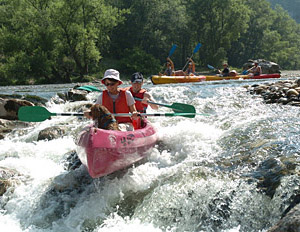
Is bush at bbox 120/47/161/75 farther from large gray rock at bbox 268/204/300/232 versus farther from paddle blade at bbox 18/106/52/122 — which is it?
large gray rock at bbox 268/204/300/232

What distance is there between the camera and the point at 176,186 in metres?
3.79

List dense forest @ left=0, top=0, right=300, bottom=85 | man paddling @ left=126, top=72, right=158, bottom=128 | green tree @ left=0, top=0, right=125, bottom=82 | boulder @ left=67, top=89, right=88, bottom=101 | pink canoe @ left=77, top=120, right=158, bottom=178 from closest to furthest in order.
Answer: pink canoe @ left=77, top=120, right=158, bottom=178, man paddling @ left=126, top=72, right=158, bottom=128, boulder @ left=67, top=89, right=88, bottom=101, green tree @ left=0, top=0, right=125, bottom=82, dense forest @ left=0, top=0, right=300, bottom=85

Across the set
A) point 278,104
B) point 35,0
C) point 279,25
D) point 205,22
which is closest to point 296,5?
point 279,25

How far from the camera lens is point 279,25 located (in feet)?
187

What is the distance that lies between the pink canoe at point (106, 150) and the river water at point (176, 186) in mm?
260

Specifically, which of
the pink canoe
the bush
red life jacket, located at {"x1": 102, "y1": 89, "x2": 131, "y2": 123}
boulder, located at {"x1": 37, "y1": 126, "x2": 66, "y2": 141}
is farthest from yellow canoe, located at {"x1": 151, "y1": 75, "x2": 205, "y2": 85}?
the bush

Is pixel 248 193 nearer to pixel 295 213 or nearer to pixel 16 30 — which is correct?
pixel 295 213

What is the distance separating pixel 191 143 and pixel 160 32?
31.7 metres

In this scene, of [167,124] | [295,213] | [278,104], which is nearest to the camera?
[295,213]

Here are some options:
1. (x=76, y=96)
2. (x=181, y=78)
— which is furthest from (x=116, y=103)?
(x=181, y=78)

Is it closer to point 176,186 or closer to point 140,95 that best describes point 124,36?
point 140,95

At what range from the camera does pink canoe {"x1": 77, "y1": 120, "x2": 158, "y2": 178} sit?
148 inches

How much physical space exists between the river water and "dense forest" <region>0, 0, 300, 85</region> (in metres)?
17.7

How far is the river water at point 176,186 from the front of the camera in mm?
3285
